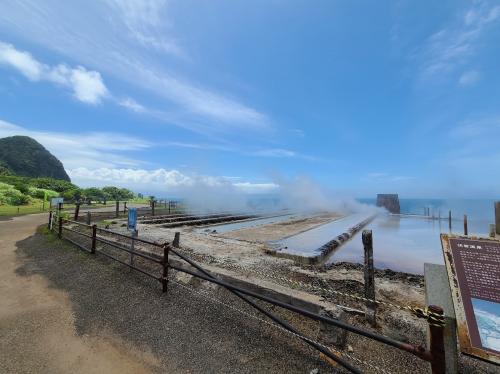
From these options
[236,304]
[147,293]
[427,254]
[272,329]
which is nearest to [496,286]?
[272,329]

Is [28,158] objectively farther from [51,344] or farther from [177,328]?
[177,328]

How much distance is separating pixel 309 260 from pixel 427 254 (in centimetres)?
666

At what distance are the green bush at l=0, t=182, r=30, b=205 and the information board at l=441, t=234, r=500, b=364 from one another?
34546mm

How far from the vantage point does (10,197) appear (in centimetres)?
2547

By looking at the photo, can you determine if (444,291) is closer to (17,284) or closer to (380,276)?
(380,276)

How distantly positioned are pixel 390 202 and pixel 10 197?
190 ft

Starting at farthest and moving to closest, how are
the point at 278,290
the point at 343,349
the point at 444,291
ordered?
1. the point at 278,290
2. the point at 343,349
3. the point at 444,291

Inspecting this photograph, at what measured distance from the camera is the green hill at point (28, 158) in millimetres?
76331

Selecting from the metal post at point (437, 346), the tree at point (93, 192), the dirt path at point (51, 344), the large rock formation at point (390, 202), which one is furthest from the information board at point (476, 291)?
the large rock formation at point (390, 202)

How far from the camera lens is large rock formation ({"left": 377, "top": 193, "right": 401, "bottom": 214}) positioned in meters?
47.6

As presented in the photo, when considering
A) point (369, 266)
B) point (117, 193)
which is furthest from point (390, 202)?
point (117, 193)

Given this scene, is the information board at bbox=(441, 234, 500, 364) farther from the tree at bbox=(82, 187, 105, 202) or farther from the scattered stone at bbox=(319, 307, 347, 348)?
the tree at bbox=(82, 187, 105, 202)

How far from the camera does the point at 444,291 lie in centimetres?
289

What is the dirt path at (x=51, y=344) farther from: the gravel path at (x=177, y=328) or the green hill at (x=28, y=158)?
the green hill at (x=28, y=158)
